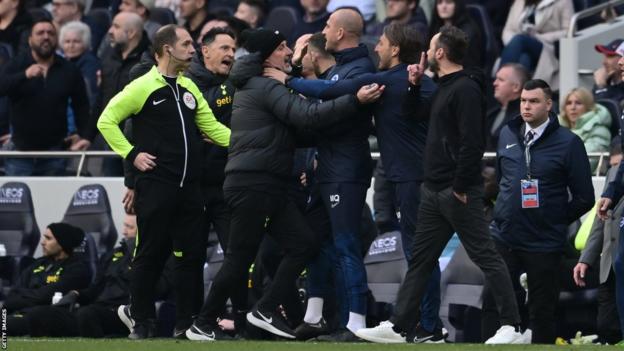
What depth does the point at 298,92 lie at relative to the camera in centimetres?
1190

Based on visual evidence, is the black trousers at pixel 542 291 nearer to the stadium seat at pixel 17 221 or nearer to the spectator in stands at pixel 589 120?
the spectator in stands at pixel 589 120

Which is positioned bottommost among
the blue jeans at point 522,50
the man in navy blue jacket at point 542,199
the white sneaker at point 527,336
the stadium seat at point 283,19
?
the white sneaker at point 527,336

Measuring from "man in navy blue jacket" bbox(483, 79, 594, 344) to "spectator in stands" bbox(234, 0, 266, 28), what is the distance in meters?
6.67

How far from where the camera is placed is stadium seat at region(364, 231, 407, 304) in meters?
14.0

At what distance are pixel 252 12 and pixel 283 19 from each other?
35cm

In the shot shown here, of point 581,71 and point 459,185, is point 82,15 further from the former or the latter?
point 459,185

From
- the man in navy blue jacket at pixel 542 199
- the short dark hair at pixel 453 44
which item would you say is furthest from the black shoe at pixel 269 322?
the short dark hair at pixel 453 44

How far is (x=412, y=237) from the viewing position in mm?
11703

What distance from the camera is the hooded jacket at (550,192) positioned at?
11828mm

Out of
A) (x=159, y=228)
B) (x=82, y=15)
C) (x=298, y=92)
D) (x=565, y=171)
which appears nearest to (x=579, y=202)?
(x=565, y=171)

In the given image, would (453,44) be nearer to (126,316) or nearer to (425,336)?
(425,336)

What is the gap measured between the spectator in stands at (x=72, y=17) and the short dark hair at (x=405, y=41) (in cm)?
855

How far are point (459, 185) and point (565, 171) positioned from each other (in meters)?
1.09

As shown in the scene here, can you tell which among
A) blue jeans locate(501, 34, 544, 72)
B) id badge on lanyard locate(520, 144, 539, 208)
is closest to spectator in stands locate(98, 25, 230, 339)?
id badge on lanyard locate(520, 144, 539, 208)
